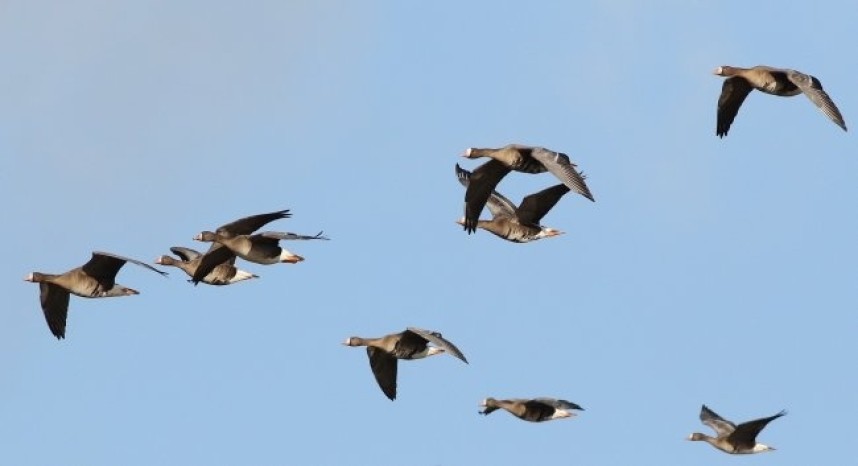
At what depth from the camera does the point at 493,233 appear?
44.7 meters

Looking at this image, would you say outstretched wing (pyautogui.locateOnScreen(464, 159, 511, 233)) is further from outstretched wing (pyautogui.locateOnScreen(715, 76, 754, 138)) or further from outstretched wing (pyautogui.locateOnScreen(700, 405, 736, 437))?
outstretched wing (pyautogui.locateOnScreen(700, 405, 736, 437))

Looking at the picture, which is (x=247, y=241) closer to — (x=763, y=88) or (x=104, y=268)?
(x=104, y=268)

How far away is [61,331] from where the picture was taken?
43.2 meters

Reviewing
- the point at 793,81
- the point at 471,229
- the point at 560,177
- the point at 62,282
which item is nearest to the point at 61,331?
the point at 62,282

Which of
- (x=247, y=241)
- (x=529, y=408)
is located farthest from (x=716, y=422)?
(x=247, y=241)

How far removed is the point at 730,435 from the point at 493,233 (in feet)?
19.7

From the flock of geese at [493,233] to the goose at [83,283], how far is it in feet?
0.06

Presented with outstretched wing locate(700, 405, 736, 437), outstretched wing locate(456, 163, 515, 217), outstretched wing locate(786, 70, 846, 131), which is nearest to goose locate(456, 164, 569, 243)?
outstretched wing locate(456, 163, 515, 217)

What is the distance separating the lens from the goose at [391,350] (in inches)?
1624

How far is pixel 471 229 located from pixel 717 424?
5885 mm

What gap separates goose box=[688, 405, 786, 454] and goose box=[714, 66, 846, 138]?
534 cm

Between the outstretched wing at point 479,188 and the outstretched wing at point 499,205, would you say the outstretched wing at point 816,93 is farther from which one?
the outstretched wing at point 499,205

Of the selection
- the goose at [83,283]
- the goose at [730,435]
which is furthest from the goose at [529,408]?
the goose at [83,283]

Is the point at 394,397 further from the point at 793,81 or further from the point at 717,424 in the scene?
the point at 793,81
